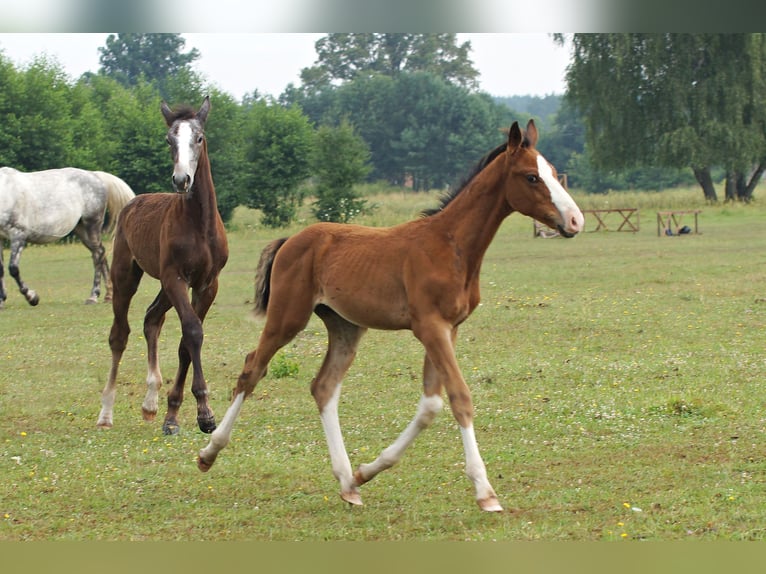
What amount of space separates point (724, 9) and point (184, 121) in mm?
4990

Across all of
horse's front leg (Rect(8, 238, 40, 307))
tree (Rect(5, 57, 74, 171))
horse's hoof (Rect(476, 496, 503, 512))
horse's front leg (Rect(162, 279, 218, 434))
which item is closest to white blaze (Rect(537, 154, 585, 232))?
horse's hoof (Rect(476, 496, 503, 512))

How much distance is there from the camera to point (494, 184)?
6156mm

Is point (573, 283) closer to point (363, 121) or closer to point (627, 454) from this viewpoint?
point (627, 454)

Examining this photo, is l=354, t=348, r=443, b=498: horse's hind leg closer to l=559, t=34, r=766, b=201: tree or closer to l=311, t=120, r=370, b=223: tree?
l=311, t=120, r=370, b=223: tree

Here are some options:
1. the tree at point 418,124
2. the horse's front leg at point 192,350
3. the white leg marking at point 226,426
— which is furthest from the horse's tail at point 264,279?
the tree at point 418,124

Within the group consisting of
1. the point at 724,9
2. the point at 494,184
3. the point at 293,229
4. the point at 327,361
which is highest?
the point at 724,9

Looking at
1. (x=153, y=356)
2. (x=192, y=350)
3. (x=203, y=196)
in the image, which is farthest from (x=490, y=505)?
(x=153, y=356)

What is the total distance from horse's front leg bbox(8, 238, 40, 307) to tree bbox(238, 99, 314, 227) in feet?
71.1

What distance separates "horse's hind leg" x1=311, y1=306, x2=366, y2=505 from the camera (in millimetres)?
6230

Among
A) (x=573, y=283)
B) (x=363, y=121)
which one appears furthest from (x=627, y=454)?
(x=363, y=121)

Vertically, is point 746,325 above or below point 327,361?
below

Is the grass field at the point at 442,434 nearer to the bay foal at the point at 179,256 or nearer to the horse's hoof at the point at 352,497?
the horse's hoof at the point at 352,497

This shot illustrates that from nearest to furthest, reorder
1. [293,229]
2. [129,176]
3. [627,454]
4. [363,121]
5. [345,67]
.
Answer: [627,454], [293,229], [129,176], [363,121], [345,67]

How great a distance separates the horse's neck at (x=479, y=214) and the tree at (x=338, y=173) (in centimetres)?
2973
